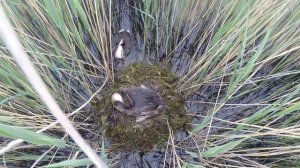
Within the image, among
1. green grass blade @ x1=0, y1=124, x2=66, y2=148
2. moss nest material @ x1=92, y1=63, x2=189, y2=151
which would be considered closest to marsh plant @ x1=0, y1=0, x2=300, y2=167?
moss nest material @ x1=92, y1=63, x2=189, y2=151

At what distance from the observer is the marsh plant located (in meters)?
1.08

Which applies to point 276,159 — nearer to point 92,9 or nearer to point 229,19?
point 229,19

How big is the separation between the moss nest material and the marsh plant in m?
0.02

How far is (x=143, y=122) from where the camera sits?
1.33 metres

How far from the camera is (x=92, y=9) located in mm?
1243

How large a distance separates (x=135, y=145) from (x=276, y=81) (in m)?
0.50

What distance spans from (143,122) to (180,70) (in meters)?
0.25

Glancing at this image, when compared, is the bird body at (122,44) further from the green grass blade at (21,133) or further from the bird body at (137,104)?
the green grass blade at (21,133)

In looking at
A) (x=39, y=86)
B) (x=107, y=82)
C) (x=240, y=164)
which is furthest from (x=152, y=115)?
(x=39, y=86)

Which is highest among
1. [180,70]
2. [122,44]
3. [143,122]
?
[122,44]

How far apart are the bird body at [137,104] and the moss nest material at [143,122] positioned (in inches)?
1.0

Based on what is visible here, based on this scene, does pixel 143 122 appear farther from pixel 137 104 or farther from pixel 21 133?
pixel 21 133

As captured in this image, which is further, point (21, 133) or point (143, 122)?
point (143, 122)

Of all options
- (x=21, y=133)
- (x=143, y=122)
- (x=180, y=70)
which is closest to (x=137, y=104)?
(x=143, y=122)
